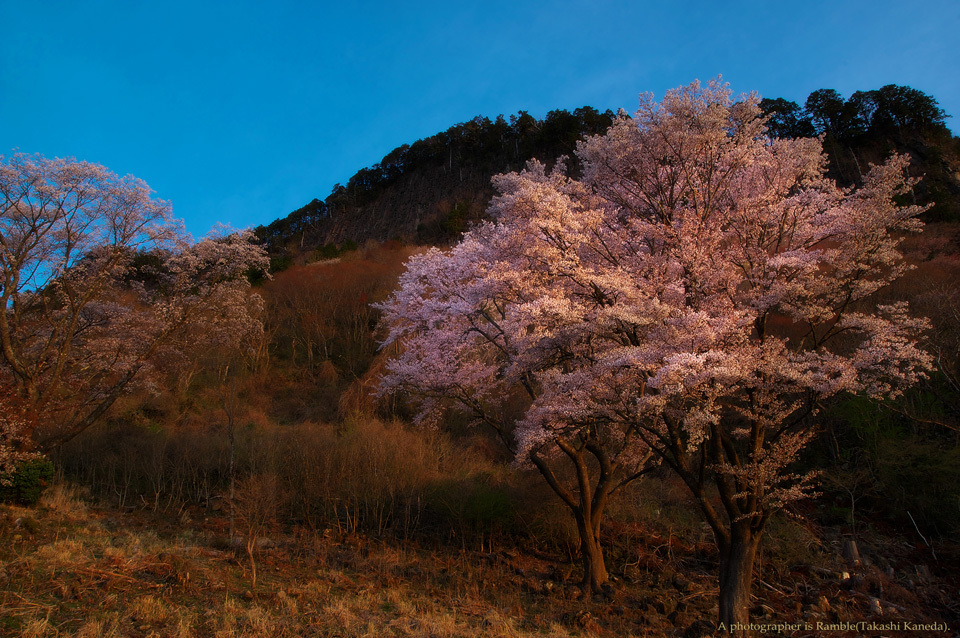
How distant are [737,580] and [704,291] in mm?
4249

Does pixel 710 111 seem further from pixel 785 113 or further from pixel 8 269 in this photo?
pixel 785 113

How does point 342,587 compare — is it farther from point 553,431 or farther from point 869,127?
point 869,127

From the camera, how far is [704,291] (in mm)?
8070

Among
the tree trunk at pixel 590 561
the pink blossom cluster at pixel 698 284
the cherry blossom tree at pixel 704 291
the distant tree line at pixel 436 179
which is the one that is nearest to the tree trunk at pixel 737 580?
the cherry blossom tree at pixel 704 291

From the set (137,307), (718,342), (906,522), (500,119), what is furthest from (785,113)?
(137,307)

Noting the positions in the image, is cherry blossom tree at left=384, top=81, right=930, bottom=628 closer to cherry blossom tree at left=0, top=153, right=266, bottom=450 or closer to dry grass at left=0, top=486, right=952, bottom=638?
dry grass at left=0, top=486, right=952, bottom=638

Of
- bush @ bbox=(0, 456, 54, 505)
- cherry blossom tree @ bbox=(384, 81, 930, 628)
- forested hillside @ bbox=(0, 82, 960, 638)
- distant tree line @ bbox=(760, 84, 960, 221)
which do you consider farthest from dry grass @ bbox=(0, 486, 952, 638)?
distant tree line @ bbox=(760, 84, 960, 221)

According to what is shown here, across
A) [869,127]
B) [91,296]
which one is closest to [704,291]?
[91,296]

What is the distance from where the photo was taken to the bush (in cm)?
1170

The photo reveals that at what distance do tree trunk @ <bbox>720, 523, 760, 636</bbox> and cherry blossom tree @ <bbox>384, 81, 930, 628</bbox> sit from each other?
0.02m

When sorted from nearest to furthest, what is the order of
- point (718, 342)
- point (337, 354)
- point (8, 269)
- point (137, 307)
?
point (718, 342), point (8, 269), point (137, 307), point (337, 354)

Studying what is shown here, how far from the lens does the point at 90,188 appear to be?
1260 cm

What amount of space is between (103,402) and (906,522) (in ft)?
68.2

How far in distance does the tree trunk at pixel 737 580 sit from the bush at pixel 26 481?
14381mm
